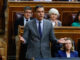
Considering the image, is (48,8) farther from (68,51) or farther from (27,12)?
(68,51)

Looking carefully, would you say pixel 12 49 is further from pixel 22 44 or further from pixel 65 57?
pixel 65 57

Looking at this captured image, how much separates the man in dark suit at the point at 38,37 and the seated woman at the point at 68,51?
12 cm

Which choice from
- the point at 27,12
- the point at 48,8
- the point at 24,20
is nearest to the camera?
the point at 27,12

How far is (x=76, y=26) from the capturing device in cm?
323

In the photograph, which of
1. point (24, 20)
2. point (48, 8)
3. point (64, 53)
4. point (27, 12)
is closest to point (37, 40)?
point (64, 53)

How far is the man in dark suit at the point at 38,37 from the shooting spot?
2701 millimetres

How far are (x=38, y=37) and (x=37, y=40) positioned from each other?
24mm

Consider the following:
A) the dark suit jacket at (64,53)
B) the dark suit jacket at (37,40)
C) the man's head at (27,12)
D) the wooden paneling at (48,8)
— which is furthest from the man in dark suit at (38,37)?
the wooden paneling at (48,8)

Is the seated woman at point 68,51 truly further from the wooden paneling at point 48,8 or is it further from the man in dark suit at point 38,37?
the wooden paneling at point 48,8

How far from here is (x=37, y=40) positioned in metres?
2.71

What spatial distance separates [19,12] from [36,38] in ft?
3.52

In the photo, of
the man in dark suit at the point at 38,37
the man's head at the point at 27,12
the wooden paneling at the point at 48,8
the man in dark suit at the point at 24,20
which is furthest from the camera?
the wooden paneling at the point at 48,8

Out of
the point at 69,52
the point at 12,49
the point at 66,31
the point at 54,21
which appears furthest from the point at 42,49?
the point at 12,49

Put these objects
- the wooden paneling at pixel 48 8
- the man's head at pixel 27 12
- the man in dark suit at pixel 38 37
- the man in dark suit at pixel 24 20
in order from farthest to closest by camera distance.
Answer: the wooden paneling at pixel 48 8, the man's head at pixel 27 12, the man in dark suit at pixel 24 20, the man in dark suit at pixel 38 37
